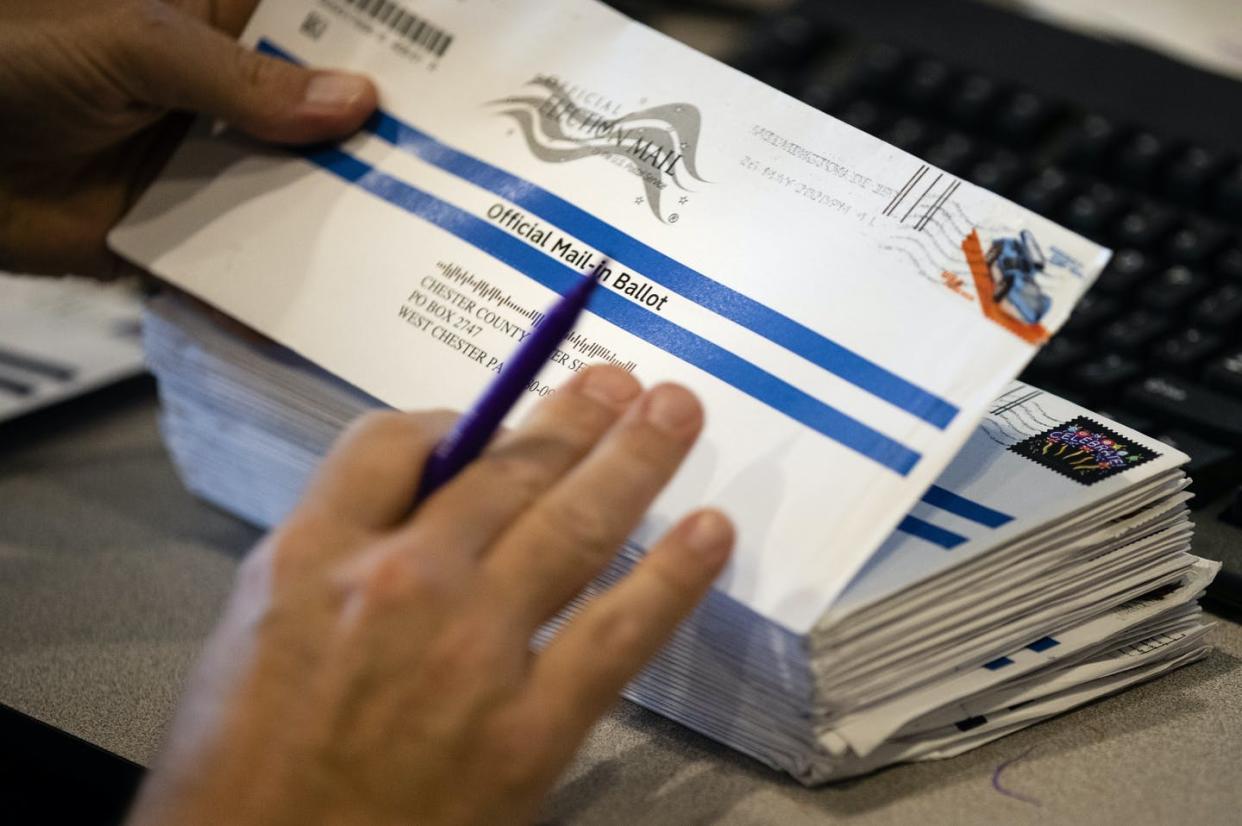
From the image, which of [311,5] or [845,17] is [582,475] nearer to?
[311,5]

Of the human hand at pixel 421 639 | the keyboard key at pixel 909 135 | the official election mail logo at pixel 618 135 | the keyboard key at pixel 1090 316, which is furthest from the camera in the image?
the keyboard key at pixel 909 135

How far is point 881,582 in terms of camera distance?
1.21 ft

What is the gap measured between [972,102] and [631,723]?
426mm

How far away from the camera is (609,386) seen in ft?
1.29

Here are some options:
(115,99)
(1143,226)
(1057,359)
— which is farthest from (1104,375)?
(115,99)

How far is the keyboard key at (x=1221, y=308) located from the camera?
0.55 metres

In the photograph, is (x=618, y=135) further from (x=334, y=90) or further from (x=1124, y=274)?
(x=1124, y=274)

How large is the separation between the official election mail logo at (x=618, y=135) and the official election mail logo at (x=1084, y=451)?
155 millimetres

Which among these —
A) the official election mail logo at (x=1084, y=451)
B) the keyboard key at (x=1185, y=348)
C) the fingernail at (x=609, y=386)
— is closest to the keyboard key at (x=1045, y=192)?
the keyboard key at (x=1185, y=348)

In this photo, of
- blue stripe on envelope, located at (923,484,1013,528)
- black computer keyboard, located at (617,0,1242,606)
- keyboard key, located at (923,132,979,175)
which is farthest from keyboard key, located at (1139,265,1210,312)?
blue stripe on envelope, located at (923,484,1013,528)

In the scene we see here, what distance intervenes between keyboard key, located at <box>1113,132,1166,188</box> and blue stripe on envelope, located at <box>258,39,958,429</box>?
1.07 feet

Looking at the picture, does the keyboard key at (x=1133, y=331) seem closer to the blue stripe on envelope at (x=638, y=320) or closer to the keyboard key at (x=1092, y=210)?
the keyboard key at (x=1092, y=210)

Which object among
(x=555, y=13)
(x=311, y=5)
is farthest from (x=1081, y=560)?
(x=311, y=5)

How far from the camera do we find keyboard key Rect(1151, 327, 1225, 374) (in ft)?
1.76
